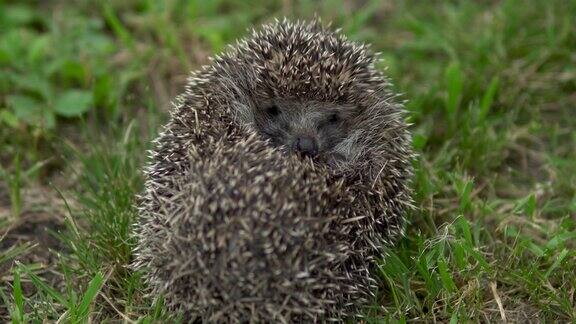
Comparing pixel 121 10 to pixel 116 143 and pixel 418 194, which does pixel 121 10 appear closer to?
pixel 116 143

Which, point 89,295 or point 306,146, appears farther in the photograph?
point 306,146

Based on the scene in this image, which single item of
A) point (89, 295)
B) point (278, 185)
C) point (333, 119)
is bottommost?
point (89, 295)

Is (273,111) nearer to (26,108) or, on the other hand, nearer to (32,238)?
(32,238)

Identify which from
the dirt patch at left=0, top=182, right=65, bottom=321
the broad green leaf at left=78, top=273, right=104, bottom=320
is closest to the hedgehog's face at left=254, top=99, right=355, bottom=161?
the broad green leaf at left=78, top=273, right=104, bottom=320

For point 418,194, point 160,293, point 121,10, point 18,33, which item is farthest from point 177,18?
point 160,293

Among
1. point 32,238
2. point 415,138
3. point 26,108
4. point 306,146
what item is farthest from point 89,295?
point 415,138

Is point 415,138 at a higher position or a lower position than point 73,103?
lower
